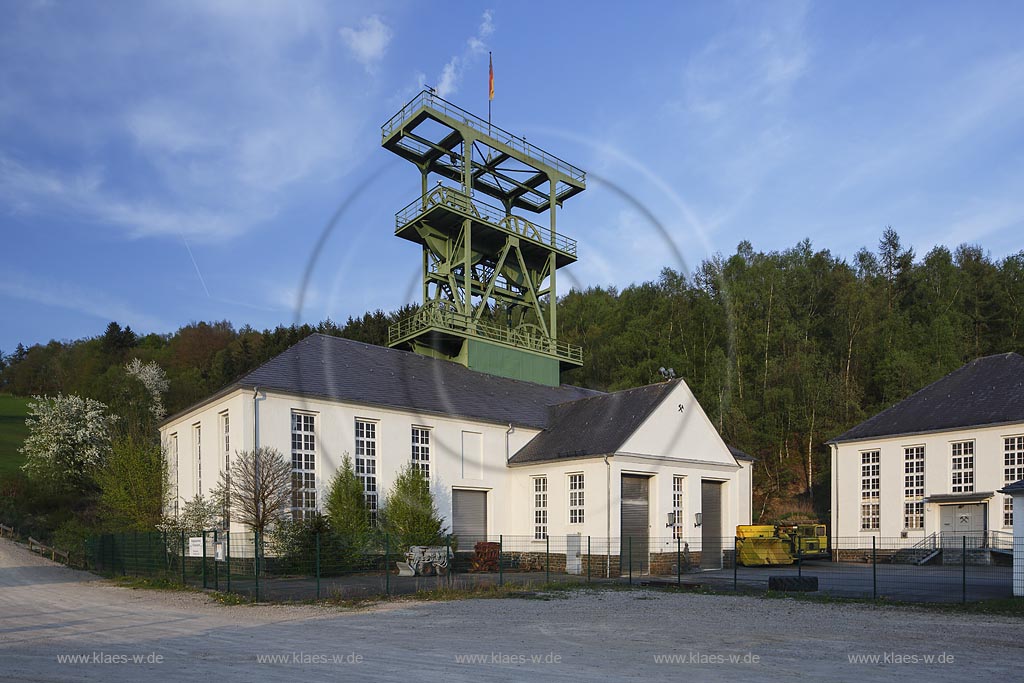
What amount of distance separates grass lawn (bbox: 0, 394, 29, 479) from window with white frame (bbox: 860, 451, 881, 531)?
173 ft

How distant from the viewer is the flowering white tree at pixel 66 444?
2013 inches

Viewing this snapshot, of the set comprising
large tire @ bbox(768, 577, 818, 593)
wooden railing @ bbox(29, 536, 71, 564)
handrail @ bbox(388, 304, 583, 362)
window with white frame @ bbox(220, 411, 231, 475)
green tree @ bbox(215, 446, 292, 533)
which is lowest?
wooden railing @ bbox(29, 536, 71, 564)

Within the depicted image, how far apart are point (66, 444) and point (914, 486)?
1954 inches

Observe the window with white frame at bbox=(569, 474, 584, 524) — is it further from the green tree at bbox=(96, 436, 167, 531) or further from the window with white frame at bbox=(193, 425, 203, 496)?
the green tree at bbox=(96, 436, 167, 531)

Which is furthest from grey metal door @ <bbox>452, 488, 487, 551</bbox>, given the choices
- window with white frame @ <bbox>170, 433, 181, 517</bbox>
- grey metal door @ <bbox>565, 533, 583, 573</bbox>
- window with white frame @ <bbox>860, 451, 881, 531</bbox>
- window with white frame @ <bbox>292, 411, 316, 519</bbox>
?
window with white frame @ <bbox>860, 451, 881, 531</bbox>

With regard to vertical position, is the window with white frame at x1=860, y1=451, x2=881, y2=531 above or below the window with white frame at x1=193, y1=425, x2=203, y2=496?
below

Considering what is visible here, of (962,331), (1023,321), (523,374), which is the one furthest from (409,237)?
(1023,321)

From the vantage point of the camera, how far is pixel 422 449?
30.3 metres

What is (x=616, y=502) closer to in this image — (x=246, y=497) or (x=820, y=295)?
(x=246, y=497)

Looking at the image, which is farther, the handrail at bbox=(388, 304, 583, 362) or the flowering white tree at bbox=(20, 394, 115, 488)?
the flowering white tree at bbox=(20, 394, 115, 488)

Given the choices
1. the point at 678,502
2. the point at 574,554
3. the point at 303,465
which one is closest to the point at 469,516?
the point at 574,554

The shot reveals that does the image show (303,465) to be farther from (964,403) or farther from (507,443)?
(964,403)

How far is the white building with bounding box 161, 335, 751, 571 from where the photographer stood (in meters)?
27.2

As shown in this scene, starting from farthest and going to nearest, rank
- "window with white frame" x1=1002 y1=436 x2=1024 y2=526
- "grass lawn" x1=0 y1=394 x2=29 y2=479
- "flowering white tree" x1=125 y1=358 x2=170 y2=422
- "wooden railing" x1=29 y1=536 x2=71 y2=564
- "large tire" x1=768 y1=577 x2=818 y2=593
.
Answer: "flowering white tree" x1=125 y1=358 x2=170 y2=422 < "grass lawn" x1=0 y1=394 x2=29 y2=479 < "window with white frame" x1=1002 y1=436 x2=1024 y2=526 < "wooden railing" x1=29 y1=536 x2=71 y2=564 < "large tire" x1=768 y1=577 x2=818 y2=593
